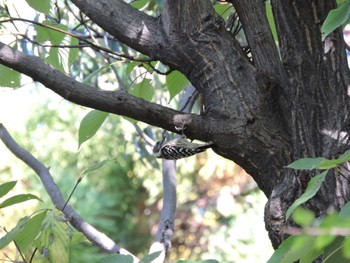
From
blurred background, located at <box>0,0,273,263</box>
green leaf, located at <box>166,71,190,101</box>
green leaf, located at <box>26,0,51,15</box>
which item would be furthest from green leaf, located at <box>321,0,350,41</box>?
blurred background, located at <box>0,0,273,263</box>

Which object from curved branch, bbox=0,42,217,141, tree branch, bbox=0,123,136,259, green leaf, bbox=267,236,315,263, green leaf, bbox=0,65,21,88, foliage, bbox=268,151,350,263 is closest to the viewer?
foliage, bbox=268,151,350,263

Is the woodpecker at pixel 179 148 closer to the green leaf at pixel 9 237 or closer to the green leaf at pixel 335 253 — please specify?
the green leaf at pixel 9 237

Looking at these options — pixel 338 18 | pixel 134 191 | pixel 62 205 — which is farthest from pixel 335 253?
pixel 134 191

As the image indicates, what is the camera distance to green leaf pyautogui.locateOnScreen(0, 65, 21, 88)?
1.01 meters

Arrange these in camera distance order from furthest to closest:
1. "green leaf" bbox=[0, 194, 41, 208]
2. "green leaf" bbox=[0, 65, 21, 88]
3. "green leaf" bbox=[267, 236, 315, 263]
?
1. "green leaf" bbox=[0, 65, 21, 88]
2. "green leaf" bbox=[0, 194, 41, 208]
3. "green leaf" bbox=[267, 236, 315, 263]

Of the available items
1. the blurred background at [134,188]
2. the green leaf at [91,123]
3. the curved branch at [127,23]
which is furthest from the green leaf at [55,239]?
the blurred background at [134,188]

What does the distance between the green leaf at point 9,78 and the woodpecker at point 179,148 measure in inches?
10.6

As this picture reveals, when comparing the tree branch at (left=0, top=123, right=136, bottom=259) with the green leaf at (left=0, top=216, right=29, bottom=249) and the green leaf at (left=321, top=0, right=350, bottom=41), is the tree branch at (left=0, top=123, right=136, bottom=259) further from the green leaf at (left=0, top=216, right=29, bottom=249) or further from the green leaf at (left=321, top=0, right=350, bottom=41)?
the green leaf at (left=321, top=0, right=350, bottom=41)

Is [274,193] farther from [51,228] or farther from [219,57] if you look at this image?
[51,228]

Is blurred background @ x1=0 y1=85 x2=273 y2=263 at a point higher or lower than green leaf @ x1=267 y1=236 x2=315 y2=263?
higher

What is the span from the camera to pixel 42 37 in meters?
1.07

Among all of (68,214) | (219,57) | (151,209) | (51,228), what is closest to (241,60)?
(219,57)

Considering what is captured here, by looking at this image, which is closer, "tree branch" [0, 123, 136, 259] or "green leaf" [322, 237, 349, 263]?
"green leaf" [322, 237, 349, 263]

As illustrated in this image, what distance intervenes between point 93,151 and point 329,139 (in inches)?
182
